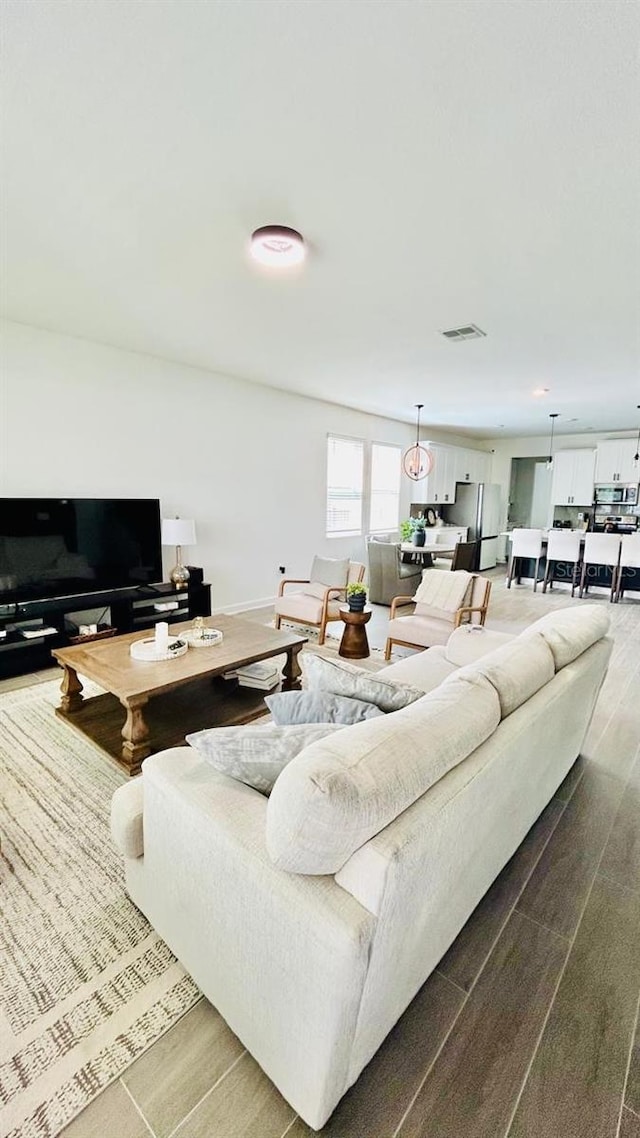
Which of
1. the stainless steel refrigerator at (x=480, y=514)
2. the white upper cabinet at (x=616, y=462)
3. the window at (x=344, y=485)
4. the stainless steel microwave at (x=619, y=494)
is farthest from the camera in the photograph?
the stainless steel refrigerator at (x=480, y=514)

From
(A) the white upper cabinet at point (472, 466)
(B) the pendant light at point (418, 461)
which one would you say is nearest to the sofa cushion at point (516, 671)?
(B) the pendant light at point (418, 461)

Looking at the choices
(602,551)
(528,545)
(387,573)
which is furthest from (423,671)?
(528,545)

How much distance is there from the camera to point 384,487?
8141mm

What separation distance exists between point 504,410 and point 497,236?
476 centimetres

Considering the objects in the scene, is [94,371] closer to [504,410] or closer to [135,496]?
[135,496]

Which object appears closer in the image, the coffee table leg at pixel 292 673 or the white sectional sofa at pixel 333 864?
the white sectional sofa at pixel 333 864

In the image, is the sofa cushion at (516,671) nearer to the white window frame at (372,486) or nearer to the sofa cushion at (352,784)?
the sofa cushion at (352,784)

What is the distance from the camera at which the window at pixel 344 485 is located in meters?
6.98

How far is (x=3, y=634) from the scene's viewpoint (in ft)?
11.5

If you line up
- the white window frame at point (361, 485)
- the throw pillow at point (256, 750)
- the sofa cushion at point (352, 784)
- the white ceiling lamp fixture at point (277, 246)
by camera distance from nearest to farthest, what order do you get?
the sofa cushion at point (352, 784) < the throw pillow at point (256, 750) < the white ceiling lamp fixture at point (277, 246) < the white window frame at point (361, 485)

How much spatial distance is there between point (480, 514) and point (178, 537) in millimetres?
6566

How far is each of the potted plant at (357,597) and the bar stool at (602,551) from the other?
4716mm

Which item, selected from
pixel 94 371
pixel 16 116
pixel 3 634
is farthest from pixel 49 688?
pixel 16 116

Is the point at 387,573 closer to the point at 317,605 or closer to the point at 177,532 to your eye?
the point at 317,605
